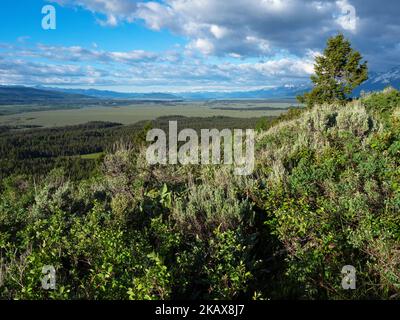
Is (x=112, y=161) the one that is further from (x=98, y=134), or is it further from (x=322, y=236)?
(x=98, y=134)

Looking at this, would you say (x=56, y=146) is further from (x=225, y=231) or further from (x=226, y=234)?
(x=226, y=234)

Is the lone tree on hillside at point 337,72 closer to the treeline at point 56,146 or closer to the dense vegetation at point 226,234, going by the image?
the dense vegetation at point 226,234

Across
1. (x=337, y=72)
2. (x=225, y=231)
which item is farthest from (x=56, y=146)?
(x=225, y=231)

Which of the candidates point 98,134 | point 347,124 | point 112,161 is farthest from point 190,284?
point 98,134

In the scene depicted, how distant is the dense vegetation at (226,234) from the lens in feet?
14.4

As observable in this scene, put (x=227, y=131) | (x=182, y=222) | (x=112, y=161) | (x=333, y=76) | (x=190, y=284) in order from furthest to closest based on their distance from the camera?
(x=333, y=76), (x=227, y=131), (x=112, y=161), (x=182, y=222), (x=190, y=284)

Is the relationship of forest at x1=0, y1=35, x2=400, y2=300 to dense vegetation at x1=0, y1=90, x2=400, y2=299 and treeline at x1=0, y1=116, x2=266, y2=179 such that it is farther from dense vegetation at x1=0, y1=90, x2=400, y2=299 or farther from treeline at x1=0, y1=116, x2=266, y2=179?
treeline at x1=0, y1=116, x2=266, y2=179

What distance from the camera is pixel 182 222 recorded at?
20.3ft

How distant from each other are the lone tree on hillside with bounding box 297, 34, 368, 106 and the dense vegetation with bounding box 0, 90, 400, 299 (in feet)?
81.8

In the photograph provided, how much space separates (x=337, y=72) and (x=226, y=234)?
3210 cm

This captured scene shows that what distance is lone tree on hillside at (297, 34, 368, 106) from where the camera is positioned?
1232 inches
